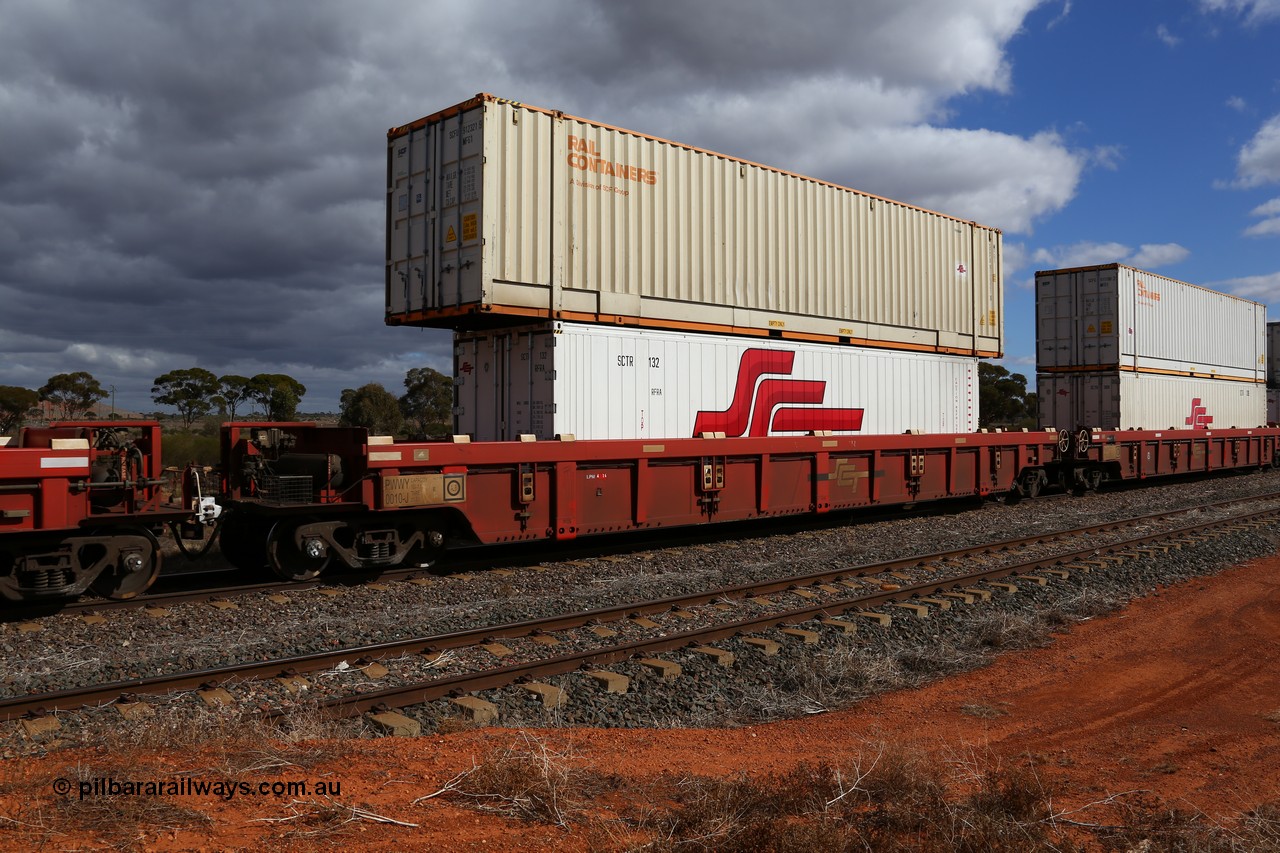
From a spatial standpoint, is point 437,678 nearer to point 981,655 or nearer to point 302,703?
point 302,703

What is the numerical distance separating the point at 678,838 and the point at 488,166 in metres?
7.97

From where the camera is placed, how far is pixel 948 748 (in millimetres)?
4789

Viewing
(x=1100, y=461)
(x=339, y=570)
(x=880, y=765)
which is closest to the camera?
(x=880, y=765)

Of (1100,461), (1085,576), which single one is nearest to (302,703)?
(1085,576)

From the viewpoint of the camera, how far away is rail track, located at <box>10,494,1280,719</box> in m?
5.57

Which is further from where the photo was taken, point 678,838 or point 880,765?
point 880,765

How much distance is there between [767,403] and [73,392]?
32.2m

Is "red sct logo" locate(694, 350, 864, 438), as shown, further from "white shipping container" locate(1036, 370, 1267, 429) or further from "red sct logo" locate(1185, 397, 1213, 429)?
"red sct logo" locate(1185, 397, 1213, 429)

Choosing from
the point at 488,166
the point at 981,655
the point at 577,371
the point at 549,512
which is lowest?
the point at 981,655

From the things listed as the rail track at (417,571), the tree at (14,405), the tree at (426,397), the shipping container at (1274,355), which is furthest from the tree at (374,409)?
the shipping container at (1274,355)

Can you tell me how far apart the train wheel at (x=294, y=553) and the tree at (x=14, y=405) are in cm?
2261

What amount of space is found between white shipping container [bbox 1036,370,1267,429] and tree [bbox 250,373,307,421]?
89.7 ft

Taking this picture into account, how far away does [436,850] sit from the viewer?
343 cm

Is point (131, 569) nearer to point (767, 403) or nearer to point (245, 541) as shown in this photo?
point (245, 541)
